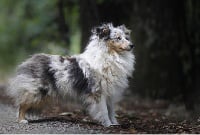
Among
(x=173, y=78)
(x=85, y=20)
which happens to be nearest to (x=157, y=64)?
(x=173, y=78)

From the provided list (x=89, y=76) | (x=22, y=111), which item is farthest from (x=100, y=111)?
(x=22, y=111)

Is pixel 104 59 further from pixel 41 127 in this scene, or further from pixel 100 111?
→ pixel 41 127

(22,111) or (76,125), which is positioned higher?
(22,111)

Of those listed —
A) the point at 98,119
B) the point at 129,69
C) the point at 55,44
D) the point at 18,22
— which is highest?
the point at 18,22

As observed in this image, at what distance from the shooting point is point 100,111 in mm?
11398

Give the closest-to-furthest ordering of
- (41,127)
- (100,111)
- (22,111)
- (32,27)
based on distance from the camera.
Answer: (41,127) → (100,111) → (22,111) → (32,27)

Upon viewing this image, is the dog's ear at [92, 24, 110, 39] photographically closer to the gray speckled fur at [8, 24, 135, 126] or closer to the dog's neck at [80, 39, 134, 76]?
the gray speckled fur at [8, 24, 135, 126]

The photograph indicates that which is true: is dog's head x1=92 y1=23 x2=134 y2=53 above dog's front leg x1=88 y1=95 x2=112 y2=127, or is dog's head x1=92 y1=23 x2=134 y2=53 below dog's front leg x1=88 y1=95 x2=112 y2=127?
above

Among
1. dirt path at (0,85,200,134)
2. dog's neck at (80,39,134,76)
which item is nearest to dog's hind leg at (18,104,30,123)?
dirt path at (0,85,200,134)

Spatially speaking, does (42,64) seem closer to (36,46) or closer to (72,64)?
(72,64)

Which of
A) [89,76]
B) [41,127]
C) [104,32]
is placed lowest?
[41,127]

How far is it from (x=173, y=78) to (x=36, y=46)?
804 centimetres

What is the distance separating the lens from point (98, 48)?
37.9 ft

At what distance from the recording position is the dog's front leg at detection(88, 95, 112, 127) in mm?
11383
